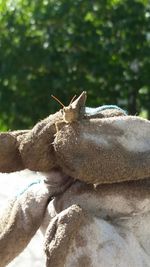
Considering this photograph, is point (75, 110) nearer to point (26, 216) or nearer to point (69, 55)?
point (26, 216)

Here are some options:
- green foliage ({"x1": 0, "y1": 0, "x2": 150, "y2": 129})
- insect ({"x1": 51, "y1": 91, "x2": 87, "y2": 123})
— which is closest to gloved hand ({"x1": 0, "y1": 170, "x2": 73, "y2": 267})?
insect ({"x1": 51, "y1": 91, "x2": 87, "y2": 123})

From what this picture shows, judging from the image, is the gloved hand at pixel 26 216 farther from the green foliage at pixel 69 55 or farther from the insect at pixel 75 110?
the green foliage at pixel 69 55

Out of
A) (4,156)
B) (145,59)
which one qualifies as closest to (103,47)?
(145,59)

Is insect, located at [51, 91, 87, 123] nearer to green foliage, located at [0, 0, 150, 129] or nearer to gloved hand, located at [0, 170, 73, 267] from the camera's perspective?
gloved hand, located at [0, 170, 73, 267]

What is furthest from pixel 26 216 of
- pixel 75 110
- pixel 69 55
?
pixel 69 55

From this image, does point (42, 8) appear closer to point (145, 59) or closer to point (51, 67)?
point (51, 67)

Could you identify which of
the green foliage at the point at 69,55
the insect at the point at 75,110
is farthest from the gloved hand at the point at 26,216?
the green foliage at the point at 69,55
